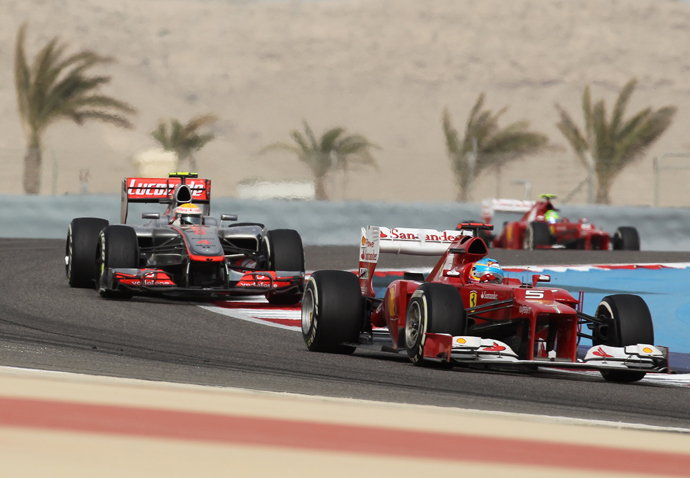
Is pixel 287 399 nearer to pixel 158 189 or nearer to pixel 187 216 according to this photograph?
pixel 187 216

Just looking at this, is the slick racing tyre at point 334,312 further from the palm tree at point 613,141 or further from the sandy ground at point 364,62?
the sandy ground at point 364,62

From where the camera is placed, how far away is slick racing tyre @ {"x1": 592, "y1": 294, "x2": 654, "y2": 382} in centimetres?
828

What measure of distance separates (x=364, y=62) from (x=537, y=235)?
72431mm

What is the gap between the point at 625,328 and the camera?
326 inches

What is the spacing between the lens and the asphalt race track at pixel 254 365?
277 inches

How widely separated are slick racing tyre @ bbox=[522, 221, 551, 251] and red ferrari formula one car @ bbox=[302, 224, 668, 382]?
1484 cm

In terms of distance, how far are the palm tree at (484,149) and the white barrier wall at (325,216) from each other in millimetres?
1235

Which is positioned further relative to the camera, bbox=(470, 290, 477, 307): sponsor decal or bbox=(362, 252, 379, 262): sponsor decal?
bbox=(362, 252, 379, 262): sponsor decal

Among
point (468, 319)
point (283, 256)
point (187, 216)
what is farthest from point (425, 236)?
point (187, 216)

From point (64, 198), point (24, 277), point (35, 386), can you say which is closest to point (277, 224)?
point (64, 198)

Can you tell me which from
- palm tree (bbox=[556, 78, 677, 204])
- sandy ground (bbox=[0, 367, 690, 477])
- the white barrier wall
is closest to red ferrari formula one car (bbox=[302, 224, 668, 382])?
sandy ground (bbox=[0, 367, 690, 477])

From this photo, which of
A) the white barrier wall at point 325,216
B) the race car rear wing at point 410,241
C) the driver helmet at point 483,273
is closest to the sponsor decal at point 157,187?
the race car rear wing at point 410,241

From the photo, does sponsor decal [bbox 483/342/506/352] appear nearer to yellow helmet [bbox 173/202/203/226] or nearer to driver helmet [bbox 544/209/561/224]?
yellow helmet [bbox 173/202/203/226]

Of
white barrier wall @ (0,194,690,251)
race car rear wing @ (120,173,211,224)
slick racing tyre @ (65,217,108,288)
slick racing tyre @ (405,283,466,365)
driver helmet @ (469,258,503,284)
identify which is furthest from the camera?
white barrier wall @ (0,194,690,251)
